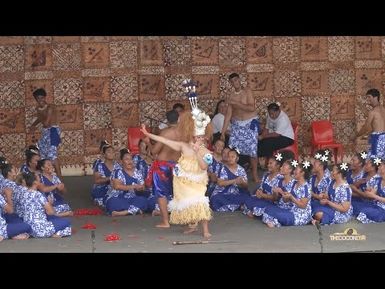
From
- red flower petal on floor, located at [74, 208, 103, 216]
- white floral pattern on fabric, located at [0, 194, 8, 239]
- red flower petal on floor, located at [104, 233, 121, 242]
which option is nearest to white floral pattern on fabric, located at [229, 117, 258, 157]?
red flower petal on floor, located at [74, 208, 103, 216]

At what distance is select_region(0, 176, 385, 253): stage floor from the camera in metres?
10.3

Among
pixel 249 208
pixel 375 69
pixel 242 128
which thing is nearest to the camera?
pixel 249 208

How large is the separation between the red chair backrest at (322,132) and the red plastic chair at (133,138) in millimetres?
2355

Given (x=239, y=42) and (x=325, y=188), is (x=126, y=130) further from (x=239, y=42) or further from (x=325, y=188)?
(x=325, y=188)

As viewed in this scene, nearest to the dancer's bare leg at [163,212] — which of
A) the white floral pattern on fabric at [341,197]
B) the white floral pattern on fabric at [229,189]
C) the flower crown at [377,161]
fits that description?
the white floral pattern on fabric at [229,189]

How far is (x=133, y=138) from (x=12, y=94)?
1.76m

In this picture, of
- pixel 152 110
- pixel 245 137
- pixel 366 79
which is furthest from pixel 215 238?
pixel 366 79

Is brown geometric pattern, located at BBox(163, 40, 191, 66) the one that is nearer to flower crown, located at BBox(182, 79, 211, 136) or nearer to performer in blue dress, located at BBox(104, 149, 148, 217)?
performer in blue dress, located at BBox(104, 149, 148, 217)

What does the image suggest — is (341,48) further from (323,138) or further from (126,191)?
(126,191)

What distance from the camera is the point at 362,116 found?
15.2 metres

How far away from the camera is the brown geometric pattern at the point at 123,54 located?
14508 millimetres

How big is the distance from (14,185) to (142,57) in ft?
13.5

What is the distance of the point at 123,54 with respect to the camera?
573 inches

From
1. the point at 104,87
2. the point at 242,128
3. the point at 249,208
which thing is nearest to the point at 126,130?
the point at 104,87
